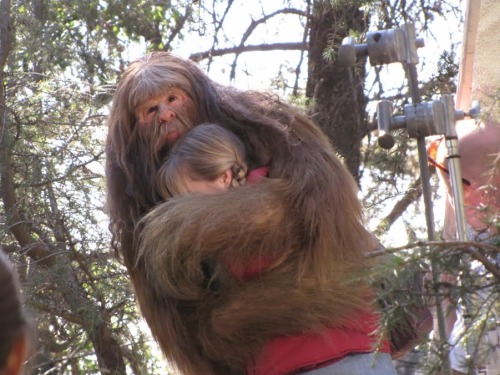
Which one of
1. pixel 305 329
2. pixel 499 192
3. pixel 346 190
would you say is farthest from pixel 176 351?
pixel 499 192

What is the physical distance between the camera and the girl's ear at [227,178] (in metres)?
2.82


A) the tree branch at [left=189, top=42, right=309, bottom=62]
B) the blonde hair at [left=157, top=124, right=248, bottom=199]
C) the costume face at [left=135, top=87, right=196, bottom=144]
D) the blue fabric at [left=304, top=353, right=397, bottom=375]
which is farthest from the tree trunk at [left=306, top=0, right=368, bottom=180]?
the blue fabric at [left=304, top=353, right=397, bottom=375]

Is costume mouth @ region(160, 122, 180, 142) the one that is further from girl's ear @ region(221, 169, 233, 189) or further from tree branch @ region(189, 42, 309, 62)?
tree branch @ region(189, 42, 309, 62)

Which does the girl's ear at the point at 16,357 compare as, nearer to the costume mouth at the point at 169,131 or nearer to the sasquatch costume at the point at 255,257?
the sasquatch costume at the point at 255,257

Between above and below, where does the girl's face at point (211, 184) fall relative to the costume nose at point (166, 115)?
below

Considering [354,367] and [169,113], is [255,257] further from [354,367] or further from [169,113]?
[169,113]

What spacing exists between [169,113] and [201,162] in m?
0.35

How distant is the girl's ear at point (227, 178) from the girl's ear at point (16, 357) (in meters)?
1.61

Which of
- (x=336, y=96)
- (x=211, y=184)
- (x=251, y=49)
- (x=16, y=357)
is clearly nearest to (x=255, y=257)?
(x=211, y=184)

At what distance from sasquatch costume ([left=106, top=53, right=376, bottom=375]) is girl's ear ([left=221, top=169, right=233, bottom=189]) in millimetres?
102

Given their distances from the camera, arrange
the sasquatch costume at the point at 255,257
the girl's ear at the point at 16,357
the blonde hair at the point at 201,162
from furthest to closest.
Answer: the blonde hair at the point at 201,162 < the sasquatch costume at the point at 255,257 < the girl's ear at the point at 16,357

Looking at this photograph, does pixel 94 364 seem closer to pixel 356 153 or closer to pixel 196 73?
pixel 356 153

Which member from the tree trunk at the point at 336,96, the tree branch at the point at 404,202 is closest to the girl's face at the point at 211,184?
the tree branch at the point at 404,202

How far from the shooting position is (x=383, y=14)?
4.59 m
